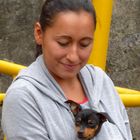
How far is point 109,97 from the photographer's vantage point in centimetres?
189

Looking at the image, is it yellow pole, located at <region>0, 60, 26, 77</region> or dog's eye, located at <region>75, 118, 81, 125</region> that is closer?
dog's eye, located at <region>75, 118, 81, 125</region>

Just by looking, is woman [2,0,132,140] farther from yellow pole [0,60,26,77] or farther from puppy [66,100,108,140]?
yellow pole [0,60,26,77]

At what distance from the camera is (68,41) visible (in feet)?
5.54

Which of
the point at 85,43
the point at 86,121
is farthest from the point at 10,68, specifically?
the point at 85,43

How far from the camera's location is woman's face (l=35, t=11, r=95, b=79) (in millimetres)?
1683

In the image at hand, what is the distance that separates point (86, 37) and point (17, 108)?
1.07 ft

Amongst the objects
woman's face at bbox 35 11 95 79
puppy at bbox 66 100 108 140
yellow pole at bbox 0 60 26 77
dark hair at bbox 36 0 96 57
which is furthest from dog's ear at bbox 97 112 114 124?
yellow pole at bbox 0 60 26 77

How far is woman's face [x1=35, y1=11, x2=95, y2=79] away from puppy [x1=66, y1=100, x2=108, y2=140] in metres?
0.13

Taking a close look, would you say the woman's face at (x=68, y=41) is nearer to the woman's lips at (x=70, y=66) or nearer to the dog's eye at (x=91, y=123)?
the woman's lips at (x=70, y=66)

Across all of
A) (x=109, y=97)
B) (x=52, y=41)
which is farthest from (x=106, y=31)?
(x=52, y=41)

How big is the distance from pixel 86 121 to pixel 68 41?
0.34m

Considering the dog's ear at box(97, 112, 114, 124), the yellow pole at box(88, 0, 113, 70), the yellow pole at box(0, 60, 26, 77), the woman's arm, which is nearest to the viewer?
the woman's arm

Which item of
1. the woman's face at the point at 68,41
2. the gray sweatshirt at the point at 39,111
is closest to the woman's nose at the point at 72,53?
the woman's face at the point at 68,41

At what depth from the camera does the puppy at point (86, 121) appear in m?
1.74
